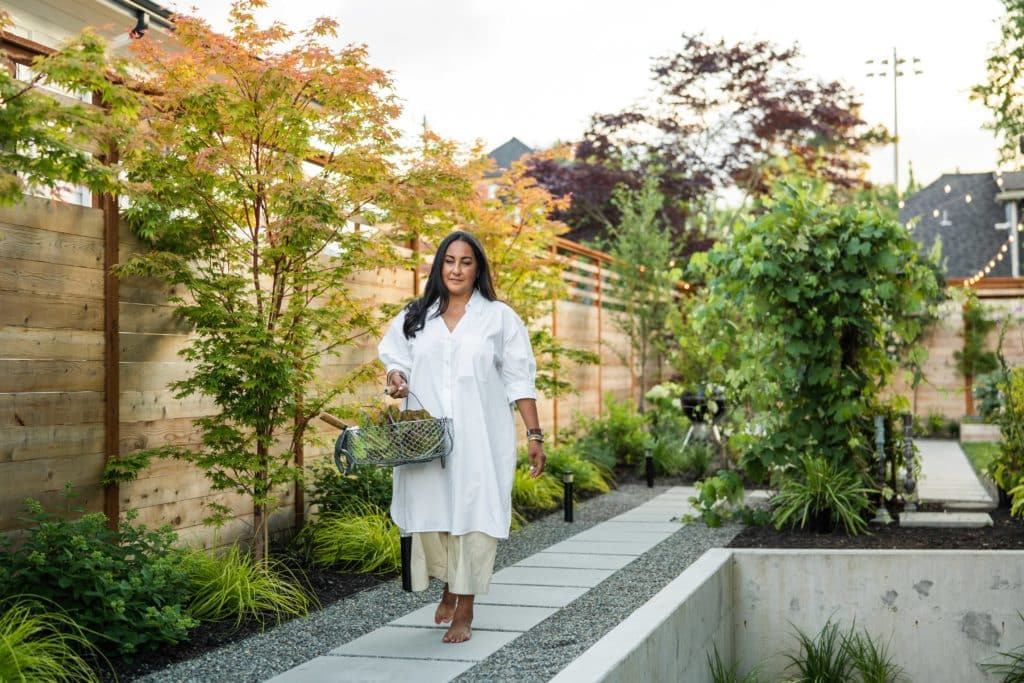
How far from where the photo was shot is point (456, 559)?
14.8ft

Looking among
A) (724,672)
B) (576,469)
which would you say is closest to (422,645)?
(724,672)

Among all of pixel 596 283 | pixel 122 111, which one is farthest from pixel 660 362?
pixel 122 111

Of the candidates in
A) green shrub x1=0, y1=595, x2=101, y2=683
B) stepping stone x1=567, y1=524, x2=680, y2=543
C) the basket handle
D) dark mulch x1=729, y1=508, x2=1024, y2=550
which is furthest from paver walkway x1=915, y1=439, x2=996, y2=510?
green shrub x1=0, y1=595, x2=101, y2=683

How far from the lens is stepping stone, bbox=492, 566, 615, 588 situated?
5980mm

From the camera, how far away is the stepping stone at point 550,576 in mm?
5980

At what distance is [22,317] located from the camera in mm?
4625

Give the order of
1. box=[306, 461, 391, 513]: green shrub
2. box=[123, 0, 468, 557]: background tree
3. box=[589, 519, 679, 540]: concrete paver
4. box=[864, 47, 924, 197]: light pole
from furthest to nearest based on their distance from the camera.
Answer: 1. box=[864, 47, 924, 197]: light pole
2. box=[589, 519, 679, 540]: concrete paver
3. box=[306, 461, 391, 513]: green shrub
4. box=[123, 0, 468, 557]: background tree

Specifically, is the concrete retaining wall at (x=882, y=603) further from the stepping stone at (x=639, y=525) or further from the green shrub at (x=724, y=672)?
the stepping stone at (x=639, y=525)

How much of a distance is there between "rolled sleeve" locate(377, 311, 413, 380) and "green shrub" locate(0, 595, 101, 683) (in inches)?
60.5

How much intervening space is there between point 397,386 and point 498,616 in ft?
4.27

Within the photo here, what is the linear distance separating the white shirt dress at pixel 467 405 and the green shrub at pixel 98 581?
0.99 metres

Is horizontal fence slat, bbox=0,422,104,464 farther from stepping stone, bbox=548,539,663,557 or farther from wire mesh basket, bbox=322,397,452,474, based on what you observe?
stepping stone, bbox=548,539,663,557

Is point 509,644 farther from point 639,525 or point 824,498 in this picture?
point 639,525

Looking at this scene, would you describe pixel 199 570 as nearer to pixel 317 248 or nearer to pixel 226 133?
pixel 317 248
